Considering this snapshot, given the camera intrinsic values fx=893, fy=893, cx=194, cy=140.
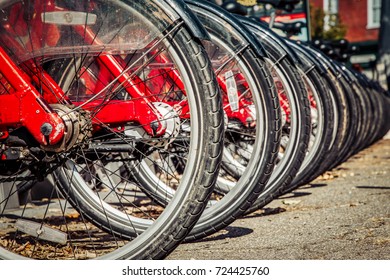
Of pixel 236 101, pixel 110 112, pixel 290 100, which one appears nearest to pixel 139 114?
pixel 110 112

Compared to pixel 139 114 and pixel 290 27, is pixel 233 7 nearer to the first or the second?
pixel 139 114

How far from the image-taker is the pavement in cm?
319

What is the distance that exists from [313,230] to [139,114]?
100 centimetres

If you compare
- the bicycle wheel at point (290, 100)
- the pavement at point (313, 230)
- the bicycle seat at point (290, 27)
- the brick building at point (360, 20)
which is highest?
the brick building at point (360, 20)

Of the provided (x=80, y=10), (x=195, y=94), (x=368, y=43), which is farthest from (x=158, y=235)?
(x=368, y=43)

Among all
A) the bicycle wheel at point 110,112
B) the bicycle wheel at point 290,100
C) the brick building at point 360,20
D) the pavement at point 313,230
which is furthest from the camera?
the brick building at point 360,20

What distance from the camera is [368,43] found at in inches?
1147

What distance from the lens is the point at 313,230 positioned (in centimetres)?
375

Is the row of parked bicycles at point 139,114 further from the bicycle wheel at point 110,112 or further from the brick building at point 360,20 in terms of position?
the brick building at point 360,20

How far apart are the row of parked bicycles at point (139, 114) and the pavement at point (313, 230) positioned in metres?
0.16

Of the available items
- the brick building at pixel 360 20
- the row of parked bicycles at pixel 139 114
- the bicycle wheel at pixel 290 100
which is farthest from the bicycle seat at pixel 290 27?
the brick building at pixel 360 20

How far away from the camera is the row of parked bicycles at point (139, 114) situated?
2.56m

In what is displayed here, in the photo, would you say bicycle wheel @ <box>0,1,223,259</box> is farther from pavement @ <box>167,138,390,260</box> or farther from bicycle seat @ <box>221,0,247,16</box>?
bicycle seat @ <box>221,0,247,16</box>

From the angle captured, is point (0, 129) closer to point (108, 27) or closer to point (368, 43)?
point (108, 27)
